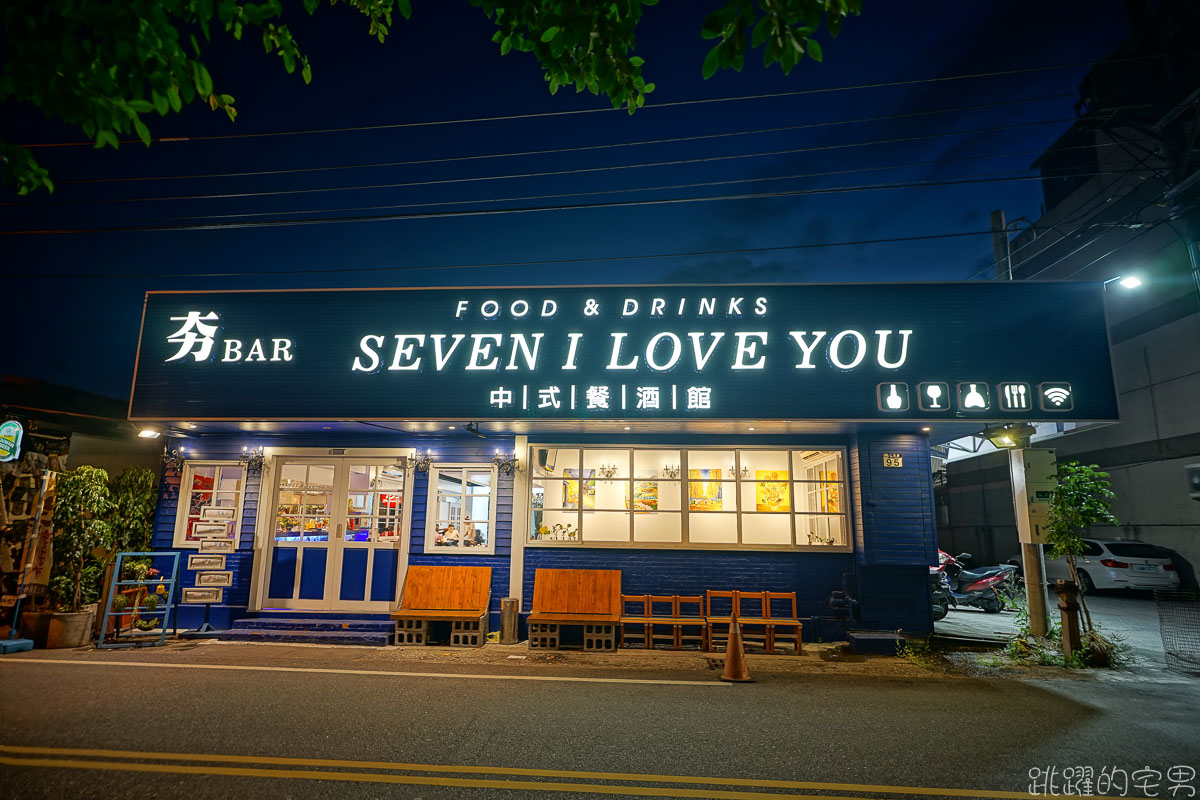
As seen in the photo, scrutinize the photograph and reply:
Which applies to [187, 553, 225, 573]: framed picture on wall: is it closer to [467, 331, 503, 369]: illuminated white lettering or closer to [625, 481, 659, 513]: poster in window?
[467, 331, 503, 369]: illuminated white lettering

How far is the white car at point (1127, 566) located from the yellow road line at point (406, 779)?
51.7ft

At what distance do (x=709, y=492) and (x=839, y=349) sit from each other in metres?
3.68

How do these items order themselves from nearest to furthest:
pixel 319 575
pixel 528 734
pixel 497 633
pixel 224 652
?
1. pixel 528 734
2. pixel 224 652
3. pixel 497 633
4. pixel 319 575

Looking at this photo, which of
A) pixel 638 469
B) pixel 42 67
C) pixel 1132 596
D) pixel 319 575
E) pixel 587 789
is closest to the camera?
pixel 42 67

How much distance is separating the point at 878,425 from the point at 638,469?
4985 millimetres

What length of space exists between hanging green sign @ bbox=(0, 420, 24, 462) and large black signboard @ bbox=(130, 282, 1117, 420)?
1.80 m

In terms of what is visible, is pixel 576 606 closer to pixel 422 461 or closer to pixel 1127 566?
pixel 422 461

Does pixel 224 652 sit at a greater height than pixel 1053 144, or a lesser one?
lesser

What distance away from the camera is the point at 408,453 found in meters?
11.7

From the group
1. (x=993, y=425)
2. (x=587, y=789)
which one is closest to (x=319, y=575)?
(x=587, y=789)

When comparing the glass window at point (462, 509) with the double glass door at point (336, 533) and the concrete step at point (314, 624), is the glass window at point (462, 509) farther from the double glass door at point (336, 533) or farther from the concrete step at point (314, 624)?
the concrete step at point (314, 624)

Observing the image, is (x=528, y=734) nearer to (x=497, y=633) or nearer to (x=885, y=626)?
(x=497, y=633)

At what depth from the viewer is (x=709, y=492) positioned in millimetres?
11891

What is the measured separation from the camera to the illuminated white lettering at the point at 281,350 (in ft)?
36.9
